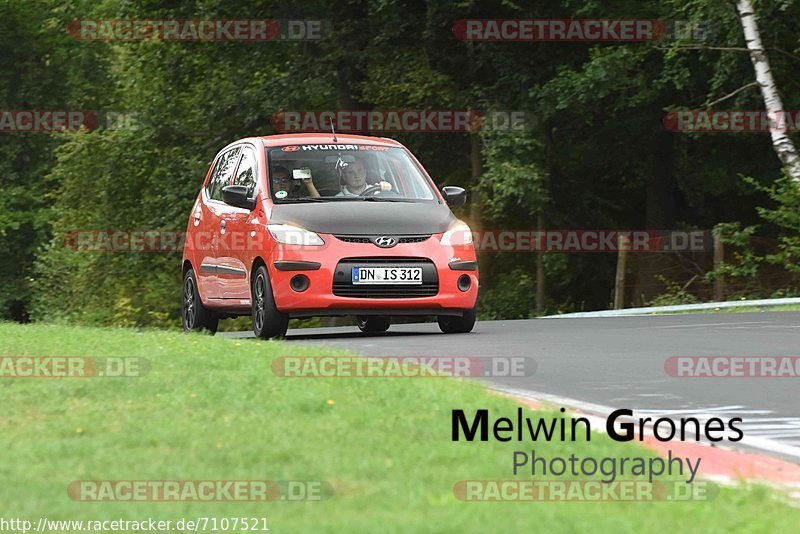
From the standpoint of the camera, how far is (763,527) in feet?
20.9

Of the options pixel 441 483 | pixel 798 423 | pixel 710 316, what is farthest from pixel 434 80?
pixel 441 483

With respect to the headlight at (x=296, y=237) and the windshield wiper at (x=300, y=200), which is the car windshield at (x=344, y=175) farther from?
the headlight at (x=296, y=237)

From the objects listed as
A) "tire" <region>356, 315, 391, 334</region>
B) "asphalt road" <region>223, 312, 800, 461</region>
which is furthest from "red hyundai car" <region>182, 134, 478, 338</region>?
"tire" <region>356, 315, 391, 334</region>

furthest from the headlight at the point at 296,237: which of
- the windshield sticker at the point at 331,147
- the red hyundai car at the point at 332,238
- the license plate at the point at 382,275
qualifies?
the windshield sticker at the point at 331,147

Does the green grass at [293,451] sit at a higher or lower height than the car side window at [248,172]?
lower

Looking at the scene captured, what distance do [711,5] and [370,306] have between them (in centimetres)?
1626

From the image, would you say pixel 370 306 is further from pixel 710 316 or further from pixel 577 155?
Answer: pixel 577 155

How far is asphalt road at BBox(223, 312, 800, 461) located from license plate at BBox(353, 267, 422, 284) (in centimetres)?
61

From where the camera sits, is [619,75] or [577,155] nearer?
[619,75]

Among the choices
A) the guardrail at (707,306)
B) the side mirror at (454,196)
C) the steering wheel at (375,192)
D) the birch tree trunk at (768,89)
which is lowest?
the guardrail at (707,306)

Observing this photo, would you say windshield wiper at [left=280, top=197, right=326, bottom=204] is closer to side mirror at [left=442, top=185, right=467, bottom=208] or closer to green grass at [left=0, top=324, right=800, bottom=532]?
side mirror at [left=442, top=185, right=467, bottom=208]

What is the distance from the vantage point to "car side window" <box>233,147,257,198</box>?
17250mm

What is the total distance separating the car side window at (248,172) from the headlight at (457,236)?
2049 mm

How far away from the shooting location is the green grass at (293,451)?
6574 mm
